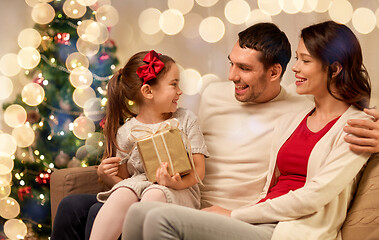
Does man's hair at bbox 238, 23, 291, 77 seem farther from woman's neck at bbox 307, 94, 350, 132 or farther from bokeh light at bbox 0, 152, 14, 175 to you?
bokeh light at bbox 0, 152, 14, 175

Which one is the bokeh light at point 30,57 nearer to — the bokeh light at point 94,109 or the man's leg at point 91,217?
the bokeh light at point 94,109

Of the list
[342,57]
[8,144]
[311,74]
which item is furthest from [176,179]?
[8,144]

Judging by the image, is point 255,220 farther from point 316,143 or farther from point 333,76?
point 333,76

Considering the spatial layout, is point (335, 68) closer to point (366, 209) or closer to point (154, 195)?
point (366, 209)

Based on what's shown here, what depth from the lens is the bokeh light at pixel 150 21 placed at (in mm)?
3332

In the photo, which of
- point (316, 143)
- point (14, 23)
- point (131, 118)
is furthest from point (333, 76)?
point (14, 23)

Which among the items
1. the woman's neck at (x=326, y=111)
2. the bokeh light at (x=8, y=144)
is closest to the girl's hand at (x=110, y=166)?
the woman's neck at (x=326, y=111)

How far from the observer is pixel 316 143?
Answer: 169 cm

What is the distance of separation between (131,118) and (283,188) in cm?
83

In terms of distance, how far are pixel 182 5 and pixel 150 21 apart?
33cm

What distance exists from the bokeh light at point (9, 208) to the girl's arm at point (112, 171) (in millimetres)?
1367

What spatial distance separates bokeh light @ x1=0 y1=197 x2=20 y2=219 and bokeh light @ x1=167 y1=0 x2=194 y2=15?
1.77 m

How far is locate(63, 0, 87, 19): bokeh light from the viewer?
3.07 m

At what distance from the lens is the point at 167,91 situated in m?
2.06
